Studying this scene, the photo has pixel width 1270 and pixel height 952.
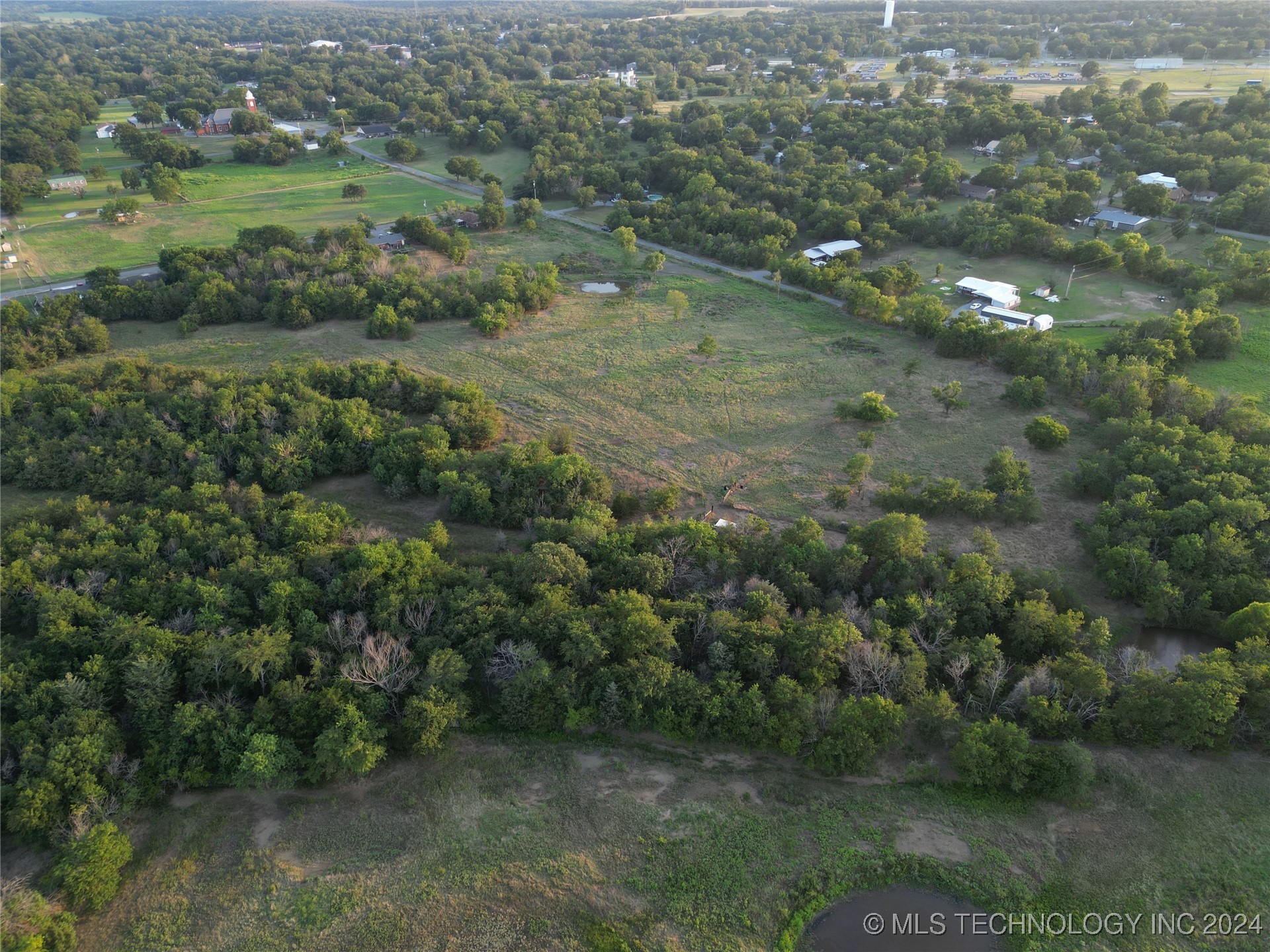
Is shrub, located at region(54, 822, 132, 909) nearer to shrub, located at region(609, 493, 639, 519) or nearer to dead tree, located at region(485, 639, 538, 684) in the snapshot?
dead tree, located at region(485, 639, 538, 684)

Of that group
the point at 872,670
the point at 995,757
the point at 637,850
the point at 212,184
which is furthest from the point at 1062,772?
the point at 212,184

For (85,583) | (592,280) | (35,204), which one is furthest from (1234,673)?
(35,204)

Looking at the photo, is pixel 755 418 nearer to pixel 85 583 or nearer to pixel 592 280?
pixel 592 280

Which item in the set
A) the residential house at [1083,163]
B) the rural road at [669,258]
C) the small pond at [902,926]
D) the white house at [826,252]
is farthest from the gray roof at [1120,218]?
the small pond at [902,926]

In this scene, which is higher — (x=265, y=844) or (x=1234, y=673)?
(x=1234, y=673)

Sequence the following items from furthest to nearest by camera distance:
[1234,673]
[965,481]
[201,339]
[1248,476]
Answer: [201,339]
[965,481]
[1248,476]
[1234,673]

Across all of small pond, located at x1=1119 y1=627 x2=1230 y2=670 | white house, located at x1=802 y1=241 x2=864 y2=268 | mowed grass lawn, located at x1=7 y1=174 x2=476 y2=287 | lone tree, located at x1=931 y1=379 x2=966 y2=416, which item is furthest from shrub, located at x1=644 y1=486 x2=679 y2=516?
mowed grass lawn, located at x1=7 y1=174 x2=476 y2=287
